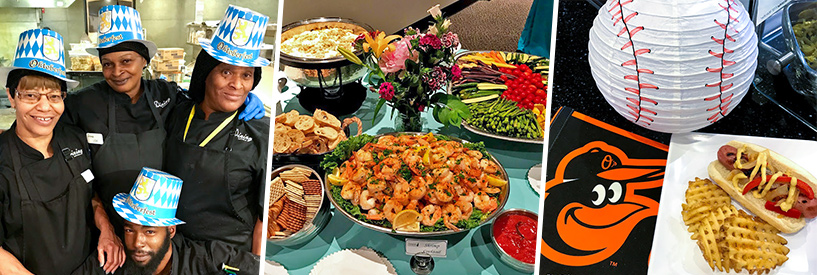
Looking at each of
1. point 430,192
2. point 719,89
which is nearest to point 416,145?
point 430,192

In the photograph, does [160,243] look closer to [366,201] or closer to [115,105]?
[115,105]

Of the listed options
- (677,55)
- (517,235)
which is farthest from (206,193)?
(677,55)

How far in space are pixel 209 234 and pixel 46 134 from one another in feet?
2.17

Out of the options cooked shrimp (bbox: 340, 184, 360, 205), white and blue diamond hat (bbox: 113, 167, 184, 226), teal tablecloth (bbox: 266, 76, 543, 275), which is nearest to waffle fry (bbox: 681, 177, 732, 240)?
teal tablecloth (bbox: 266, 76, 543, 275)

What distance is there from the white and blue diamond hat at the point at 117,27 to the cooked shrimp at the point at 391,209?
3.50 ft

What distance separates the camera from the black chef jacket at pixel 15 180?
5.65 feet

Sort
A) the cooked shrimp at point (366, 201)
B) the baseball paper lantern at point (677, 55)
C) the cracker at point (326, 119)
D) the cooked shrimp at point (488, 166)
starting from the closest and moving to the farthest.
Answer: the baseball paper lantern at point (677, 55) < the cooked shrimp at point (366, 201) < the cooked shrimp at point (488, 166) < the cracker at point (326, 119)

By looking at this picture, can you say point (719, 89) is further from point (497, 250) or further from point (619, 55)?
point (497, 250)

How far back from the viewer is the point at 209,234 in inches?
77.3

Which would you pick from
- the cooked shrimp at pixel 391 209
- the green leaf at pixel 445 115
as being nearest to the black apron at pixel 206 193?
the cooked shrimp at pixel 391 209

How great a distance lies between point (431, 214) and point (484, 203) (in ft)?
0.69

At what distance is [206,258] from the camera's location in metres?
1.98

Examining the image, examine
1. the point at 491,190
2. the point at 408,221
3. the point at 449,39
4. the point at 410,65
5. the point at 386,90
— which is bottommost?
the point at 408,221

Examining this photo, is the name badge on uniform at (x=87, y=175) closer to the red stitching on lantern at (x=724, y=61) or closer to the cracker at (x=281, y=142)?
the cracker at (x=281, y=142)
